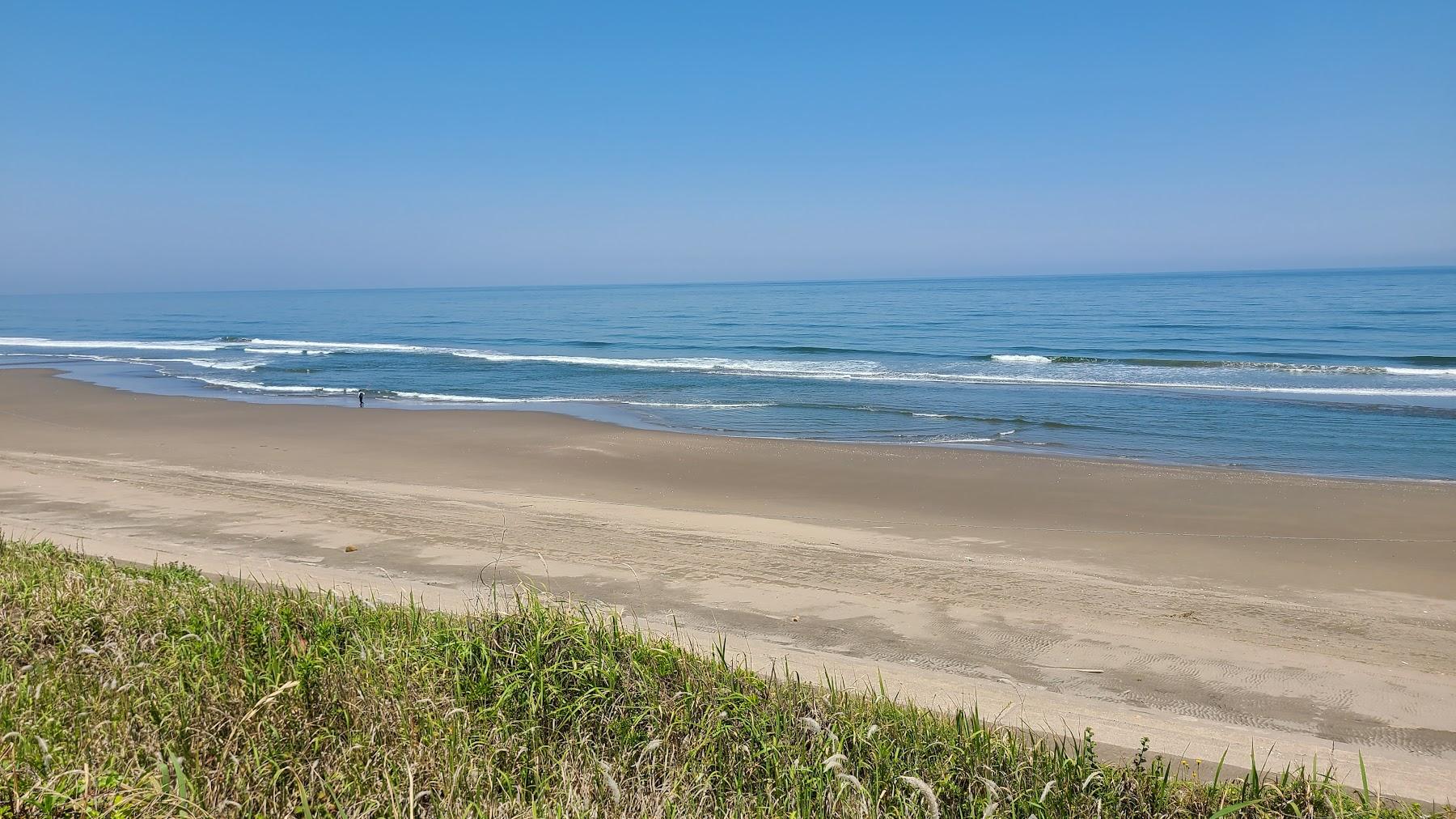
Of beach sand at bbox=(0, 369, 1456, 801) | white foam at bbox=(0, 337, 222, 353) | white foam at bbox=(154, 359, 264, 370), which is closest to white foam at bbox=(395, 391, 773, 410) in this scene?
beach sand at bbox=(0, 369, 1456, 801)

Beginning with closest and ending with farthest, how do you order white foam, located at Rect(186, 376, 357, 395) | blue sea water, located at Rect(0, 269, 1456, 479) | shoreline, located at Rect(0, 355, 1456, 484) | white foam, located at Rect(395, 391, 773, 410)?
shoreline, located at Rect(0, 355, 1456, 484) → blue sea water, located at Rect(0, 269, 1456, 479) → white foam, located at Rect(395, 391, 773, 410) → white foam, located at Rect(186, 376, 357, 395)

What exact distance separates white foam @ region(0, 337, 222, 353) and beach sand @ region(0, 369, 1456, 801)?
2845 centimetres

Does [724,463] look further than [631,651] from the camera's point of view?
Yes

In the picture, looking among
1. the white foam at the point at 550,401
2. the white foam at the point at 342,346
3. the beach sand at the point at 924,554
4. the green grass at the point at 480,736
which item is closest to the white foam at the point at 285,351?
the white foam at the point at 342,346

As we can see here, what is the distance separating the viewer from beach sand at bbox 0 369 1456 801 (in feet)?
18.2

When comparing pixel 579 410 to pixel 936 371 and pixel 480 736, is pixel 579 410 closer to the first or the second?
pixel 936 371

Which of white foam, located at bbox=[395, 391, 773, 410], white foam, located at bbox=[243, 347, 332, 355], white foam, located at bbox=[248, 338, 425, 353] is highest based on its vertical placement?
white foam, located at bbox=[248, 338, 425, 353]

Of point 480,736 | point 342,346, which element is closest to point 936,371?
point 480,736

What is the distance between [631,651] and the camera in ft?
14.2

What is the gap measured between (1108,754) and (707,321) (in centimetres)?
5286

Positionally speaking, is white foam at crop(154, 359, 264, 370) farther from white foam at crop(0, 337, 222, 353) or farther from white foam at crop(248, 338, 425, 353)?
white foam at crop(248, 338, 425, 353)

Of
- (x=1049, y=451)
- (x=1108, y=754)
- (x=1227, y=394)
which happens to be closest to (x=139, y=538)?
(x=1108, y=754)

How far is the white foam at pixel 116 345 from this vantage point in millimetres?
40625

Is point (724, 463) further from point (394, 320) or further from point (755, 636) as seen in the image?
point (394, 320)
